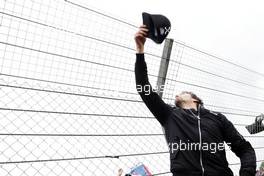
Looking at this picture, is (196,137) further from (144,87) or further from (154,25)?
(154,25)

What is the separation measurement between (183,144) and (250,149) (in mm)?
383

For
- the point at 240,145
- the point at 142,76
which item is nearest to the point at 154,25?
the point at 142,76

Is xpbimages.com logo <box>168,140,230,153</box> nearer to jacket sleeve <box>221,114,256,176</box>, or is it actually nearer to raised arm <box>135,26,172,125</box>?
jacket sleeve <box>221,114,256,176</box>

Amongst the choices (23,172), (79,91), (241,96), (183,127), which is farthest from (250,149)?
(241,96)

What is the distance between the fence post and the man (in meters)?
0.75

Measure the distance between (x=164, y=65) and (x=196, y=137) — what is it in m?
1.10

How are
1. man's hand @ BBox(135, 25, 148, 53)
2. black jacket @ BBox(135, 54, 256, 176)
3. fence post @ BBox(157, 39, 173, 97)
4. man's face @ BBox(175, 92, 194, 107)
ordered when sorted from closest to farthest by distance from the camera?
black jacket @ BBox(135, 54, 256, 176) → man's hand @ BBox(135, 25, 148, 53) → man's face @ BBox(175, 92, 194, 107) → fence post @ BBox(157, 39, 173, 97)

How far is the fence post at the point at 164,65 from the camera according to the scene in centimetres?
288

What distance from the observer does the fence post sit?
9.44ft

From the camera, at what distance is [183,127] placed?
1.97 m

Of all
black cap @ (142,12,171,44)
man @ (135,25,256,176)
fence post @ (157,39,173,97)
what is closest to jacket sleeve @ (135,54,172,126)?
man @ (135,25,256,176)

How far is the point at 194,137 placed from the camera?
191 centimetres

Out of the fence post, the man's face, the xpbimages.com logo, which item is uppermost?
the fence post

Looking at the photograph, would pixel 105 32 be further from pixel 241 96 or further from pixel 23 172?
pixel 241 96
